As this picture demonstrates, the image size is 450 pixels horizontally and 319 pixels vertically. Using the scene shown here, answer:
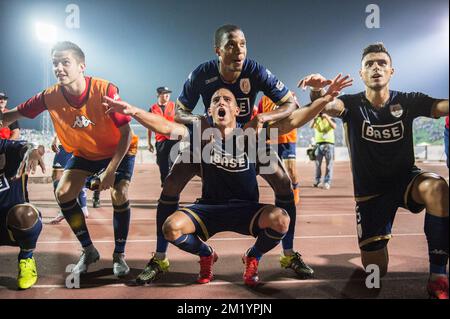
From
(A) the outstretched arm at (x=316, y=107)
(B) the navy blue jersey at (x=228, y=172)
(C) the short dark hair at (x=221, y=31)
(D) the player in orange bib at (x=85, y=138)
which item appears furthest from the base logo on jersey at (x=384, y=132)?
(D) the player in orange bib at (x=85, y=138)

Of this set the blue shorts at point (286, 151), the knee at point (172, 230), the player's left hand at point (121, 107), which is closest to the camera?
the player's left hand at point (121, 107)

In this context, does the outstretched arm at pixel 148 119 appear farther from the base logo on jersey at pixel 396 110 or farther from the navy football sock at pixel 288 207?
the base logo on jersey at pixel 396 110

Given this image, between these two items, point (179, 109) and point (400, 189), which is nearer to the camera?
point (400, 189)

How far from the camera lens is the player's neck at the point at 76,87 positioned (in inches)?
107

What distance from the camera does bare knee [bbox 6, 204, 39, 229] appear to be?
97.3 inches

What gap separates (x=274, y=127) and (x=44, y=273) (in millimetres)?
1805

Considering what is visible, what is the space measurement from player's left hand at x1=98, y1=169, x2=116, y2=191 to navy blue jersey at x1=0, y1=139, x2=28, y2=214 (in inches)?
19.9

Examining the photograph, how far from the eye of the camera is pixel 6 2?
2.77 meters

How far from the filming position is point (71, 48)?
2.63 meters

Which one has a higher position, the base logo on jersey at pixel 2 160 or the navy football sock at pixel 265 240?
the base logo on jersey at pixel 2 160

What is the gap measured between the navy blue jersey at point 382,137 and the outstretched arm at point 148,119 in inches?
40.7

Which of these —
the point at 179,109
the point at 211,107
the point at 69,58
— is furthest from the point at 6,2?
the point at 211,107

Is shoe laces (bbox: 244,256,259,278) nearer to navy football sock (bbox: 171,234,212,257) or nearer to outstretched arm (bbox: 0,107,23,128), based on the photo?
navy football sock (bbox: 171,234,212,257)

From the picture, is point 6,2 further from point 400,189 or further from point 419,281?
point 419,281
